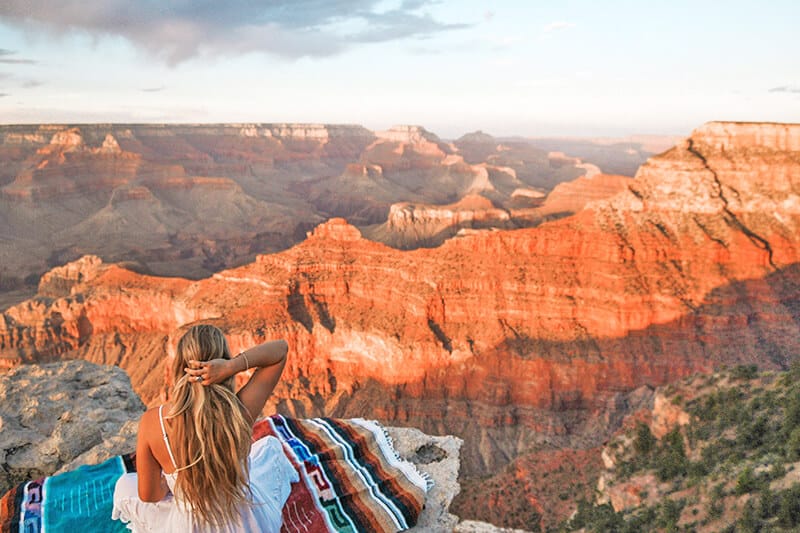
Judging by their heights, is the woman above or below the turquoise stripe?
above

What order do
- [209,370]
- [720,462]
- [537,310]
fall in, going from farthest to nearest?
1. [537,310]
2. [720,462]
3. [209,370]

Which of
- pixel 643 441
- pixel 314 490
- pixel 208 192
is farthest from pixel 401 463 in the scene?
pixel 208 192

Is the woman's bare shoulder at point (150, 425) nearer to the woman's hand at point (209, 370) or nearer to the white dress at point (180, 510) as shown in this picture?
the white dress at point (180, 510)

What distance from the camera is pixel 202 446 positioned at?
5.22 m

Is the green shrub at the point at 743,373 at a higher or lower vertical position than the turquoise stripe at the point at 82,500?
lower

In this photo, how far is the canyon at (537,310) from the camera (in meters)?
33.5

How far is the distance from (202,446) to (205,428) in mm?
176

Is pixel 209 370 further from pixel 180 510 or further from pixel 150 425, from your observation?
pixel 180 510

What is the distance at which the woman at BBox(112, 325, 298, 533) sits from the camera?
5.22 meters

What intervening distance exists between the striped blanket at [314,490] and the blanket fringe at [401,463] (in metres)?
0.02

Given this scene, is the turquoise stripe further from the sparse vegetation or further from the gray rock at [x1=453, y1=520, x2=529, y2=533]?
the sparse vegetation

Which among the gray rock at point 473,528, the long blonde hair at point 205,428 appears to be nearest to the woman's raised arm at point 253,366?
the long blonde hair at point 205,428

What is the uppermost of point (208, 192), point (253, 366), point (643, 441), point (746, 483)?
point (253, 366)

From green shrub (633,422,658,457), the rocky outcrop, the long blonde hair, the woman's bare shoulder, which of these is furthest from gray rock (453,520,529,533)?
green shrub (633,422,658,457)
